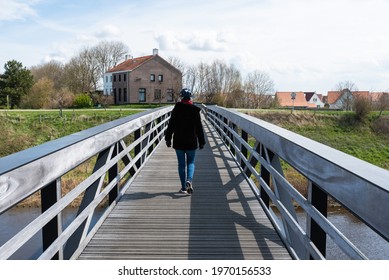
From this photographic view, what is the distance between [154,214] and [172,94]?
200 feet

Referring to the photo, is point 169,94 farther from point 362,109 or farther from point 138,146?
point 138,146

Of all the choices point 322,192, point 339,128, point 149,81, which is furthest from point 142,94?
point 322,192

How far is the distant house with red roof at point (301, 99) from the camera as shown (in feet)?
350

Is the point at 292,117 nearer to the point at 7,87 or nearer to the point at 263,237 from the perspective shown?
the point at 7,87

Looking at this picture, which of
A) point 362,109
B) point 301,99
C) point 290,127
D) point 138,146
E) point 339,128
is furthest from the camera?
point 301,99

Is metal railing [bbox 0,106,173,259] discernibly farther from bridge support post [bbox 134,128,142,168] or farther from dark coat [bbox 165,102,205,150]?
bridge support post [bbox 134,128,142,168]

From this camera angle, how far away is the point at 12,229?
755 inches

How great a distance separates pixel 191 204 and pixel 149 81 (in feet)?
195

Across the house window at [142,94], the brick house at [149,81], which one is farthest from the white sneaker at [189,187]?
the house window at [142,94]

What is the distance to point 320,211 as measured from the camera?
3.09 metres

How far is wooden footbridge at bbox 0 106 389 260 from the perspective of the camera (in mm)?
2316

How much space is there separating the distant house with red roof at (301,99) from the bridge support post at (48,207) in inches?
4085

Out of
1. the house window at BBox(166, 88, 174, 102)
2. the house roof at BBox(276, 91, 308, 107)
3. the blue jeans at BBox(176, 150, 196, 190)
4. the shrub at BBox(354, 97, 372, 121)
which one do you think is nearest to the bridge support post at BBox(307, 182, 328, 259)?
the blue jeans at BBox(176, 150, 196, 190)
